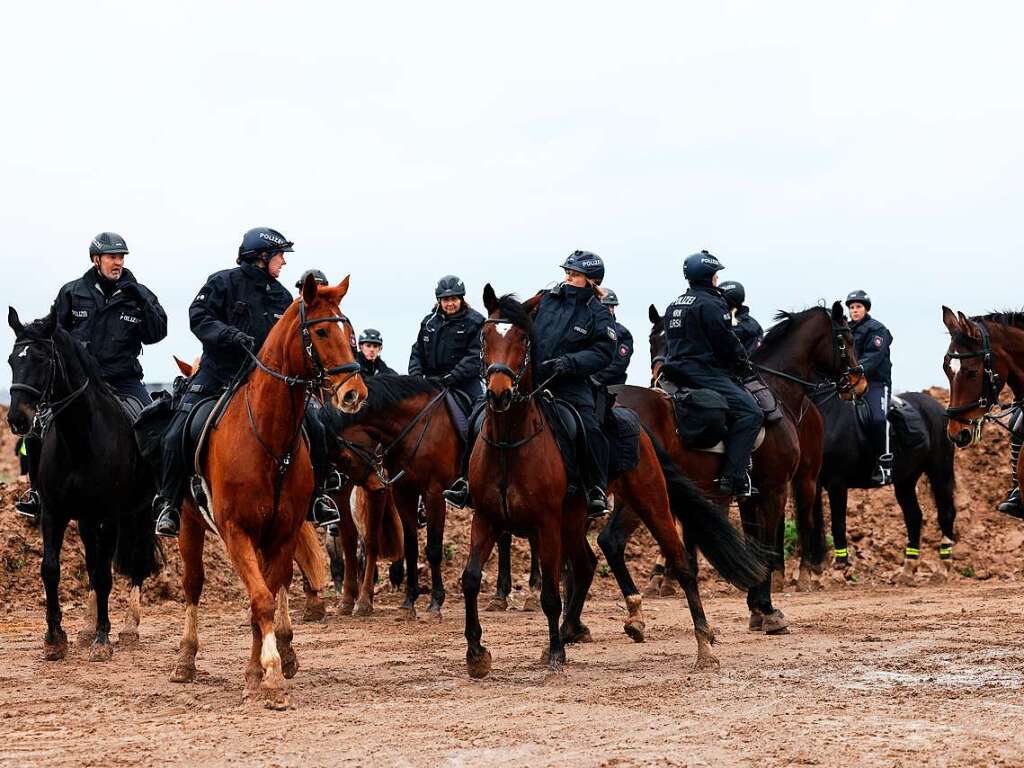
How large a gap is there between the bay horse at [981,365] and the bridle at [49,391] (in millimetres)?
7658

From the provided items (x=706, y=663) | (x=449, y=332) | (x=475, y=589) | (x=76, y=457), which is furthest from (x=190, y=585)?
(x=449, y=332)

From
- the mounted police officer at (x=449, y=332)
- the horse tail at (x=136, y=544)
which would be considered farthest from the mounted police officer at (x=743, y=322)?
the horse tail at (x=136, y=544)

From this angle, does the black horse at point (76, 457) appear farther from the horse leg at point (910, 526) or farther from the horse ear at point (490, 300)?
the horse leg at point (910, 526)

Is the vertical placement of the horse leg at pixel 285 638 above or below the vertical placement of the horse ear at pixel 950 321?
below

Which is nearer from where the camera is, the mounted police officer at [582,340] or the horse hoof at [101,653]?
the mounted police officer at [582,340]

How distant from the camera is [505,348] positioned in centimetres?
1062

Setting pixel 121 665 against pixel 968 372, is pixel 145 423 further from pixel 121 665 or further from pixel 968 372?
pixel 968 372

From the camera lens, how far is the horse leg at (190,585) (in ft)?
36.9

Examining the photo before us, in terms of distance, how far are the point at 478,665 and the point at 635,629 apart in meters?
2.78

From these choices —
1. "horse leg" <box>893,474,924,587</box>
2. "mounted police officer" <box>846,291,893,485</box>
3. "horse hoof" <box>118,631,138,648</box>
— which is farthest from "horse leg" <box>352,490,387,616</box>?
"horse leg" <box>893,474,924,587</box>

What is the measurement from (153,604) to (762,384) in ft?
26.7

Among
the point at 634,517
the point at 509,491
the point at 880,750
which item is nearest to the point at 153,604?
the point at 634,517

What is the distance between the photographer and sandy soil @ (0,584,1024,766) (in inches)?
328

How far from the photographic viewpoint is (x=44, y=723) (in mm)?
9500
